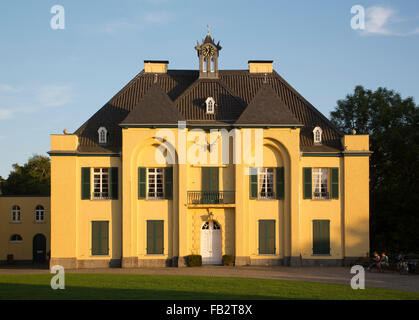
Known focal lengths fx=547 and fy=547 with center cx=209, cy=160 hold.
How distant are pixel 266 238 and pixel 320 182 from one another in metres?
4.98

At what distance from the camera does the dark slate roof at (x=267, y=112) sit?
110 feet

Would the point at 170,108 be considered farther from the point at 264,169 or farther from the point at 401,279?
the point at 401,279

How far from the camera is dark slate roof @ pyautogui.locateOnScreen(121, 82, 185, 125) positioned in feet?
109

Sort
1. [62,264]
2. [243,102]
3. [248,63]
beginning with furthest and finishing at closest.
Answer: [248,63], [243,102], [62,264]

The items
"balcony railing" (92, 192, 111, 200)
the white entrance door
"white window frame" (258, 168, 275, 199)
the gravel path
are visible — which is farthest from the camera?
"white window frame" (258, 168, 275, 199)

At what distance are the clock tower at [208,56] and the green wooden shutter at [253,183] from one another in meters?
8.01

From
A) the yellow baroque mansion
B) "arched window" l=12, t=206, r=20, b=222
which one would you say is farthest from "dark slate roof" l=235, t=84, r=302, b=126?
"arched window" l=12, t=206, r=20, b=222

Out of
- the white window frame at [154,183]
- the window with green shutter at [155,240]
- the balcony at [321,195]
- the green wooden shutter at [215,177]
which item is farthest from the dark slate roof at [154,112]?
the balcony at [321,195]

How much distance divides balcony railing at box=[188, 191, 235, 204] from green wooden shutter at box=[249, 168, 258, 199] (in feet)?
3.74

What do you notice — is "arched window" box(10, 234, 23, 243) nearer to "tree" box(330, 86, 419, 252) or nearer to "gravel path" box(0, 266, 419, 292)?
"gravel path" box(0, 266, 419, 292)

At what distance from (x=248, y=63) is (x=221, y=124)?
7572mm

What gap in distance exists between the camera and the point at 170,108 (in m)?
33.7
